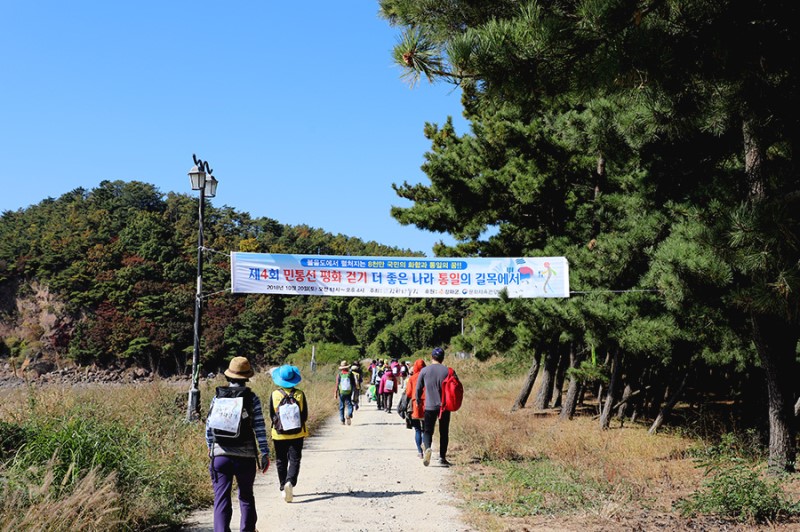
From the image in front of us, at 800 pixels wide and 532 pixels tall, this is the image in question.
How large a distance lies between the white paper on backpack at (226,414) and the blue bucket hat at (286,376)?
201cm

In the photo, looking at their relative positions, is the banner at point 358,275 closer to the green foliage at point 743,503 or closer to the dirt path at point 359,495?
the dirt path at point 359,495

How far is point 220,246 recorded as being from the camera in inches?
3698

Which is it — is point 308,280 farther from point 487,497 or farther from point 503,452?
point 487,497

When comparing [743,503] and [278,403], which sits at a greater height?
[278,403]

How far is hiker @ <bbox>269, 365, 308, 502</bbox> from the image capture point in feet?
25.8

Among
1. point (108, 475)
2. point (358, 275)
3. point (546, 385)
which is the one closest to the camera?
point (108, 475)

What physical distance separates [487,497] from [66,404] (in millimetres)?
5125

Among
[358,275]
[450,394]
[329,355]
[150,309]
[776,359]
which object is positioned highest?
[150,309]

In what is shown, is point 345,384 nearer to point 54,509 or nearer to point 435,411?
point 435,411

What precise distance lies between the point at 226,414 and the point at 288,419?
220 cm

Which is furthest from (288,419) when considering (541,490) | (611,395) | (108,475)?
(611,395)

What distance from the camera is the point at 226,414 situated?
5.73m

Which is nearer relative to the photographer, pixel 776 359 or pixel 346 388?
pixel 776 359

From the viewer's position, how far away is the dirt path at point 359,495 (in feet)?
21.4
